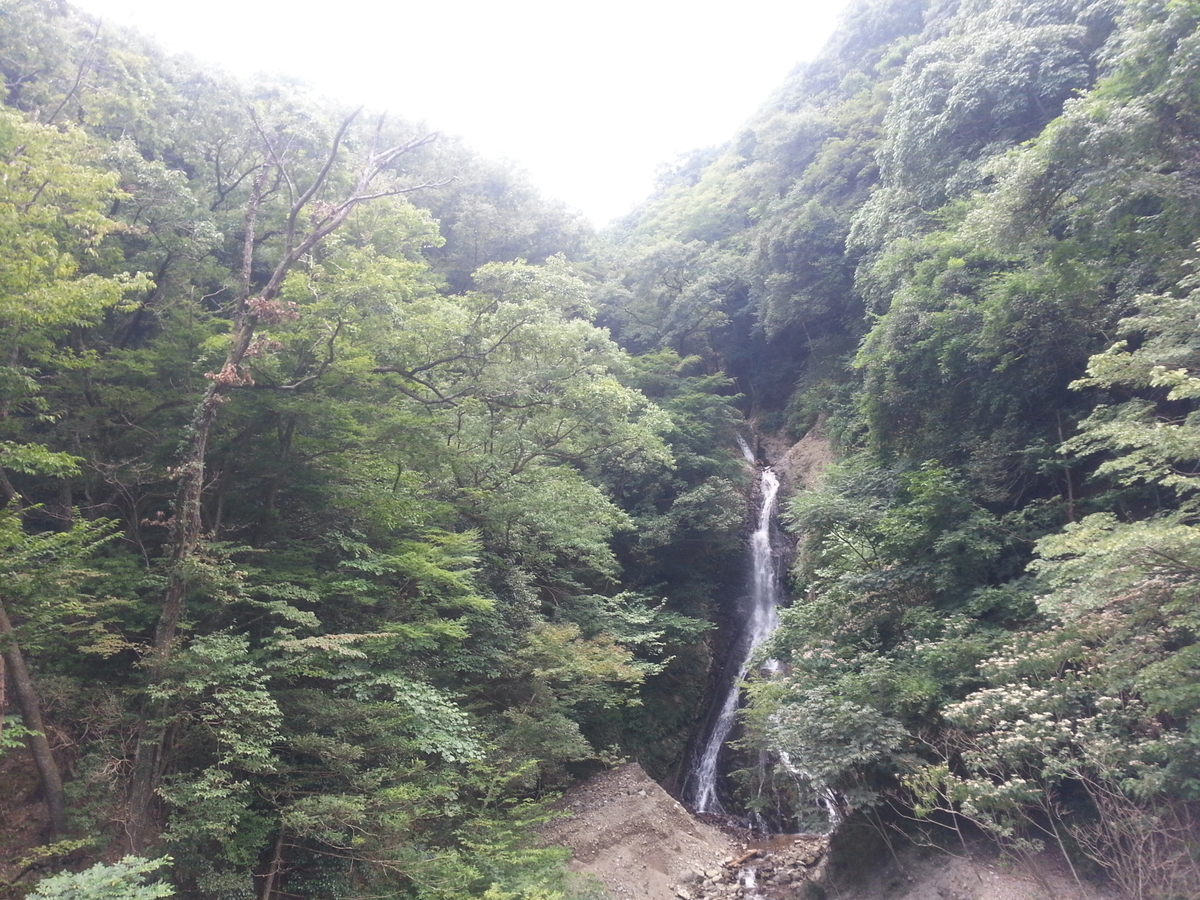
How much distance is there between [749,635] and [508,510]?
30.3 ft

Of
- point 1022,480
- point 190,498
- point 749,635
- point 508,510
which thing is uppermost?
point 190,498

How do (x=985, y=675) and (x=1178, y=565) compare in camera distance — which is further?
(x=985, y=675)

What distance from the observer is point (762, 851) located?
1251 centimetres

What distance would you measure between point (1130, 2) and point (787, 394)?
55.7 ft

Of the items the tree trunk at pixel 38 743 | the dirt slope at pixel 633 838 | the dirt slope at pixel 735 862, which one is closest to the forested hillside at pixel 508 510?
the tree trunk at pixel 38 743

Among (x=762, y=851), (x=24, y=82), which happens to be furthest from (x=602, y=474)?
(x=24, y=82)

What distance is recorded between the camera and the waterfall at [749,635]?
50.2ft

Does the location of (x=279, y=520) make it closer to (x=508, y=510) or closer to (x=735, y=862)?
(x=508, y=510)

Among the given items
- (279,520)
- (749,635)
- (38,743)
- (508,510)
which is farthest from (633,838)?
(38,743)

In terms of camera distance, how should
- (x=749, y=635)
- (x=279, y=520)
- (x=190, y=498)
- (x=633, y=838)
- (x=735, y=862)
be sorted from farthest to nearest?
(x=749, y=635) < (x=735, y=862) < (x=633, y=838) < (x=279, y=520) < (x=190, y=498)

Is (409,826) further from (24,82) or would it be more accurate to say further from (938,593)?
(24,82)

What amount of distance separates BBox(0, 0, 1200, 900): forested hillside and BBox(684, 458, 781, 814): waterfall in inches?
30.6

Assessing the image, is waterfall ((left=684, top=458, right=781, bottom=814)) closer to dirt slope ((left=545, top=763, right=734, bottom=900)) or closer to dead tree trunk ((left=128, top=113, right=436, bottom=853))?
dirt slope ((left=545, top=763, right=734, bottom=900))

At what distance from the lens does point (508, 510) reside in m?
12.4
